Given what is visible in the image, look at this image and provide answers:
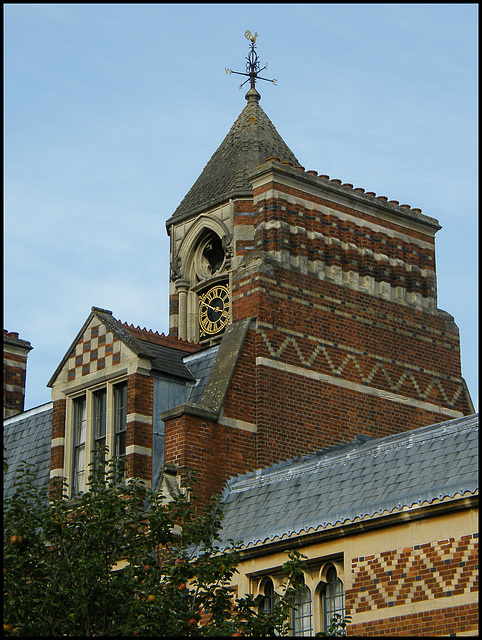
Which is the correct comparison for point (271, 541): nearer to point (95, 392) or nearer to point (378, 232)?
point (95, 392)

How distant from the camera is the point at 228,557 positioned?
55.3 feet

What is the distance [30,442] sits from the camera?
27.6m

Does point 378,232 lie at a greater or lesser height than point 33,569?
greater

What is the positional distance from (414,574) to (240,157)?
1483cm

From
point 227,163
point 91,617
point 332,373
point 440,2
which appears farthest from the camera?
point 227,163

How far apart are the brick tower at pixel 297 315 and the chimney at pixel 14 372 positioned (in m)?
5.59

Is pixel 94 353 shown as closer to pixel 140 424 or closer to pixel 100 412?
pixel 100 412

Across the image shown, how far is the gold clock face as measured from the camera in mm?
28078

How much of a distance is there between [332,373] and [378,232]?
163 inches

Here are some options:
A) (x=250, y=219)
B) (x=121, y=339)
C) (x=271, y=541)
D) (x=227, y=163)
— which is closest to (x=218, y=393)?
(x=121, y=339)

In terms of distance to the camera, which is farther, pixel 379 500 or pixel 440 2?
pixel 379 500

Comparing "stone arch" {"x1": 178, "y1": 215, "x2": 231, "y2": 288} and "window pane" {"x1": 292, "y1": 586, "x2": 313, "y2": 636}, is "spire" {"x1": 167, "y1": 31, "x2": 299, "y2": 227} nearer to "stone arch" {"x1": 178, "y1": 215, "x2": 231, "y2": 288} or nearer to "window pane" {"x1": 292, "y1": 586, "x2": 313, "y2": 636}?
"stone arch" {"x1": 178, "y1": 215, "x2": 231, "y2": 288}

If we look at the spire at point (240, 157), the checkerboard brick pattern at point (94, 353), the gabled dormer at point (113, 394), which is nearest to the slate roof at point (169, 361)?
the gabled dormer at point (113, 394)

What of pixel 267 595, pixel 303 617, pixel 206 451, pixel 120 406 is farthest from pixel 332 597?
pixel 120 406
